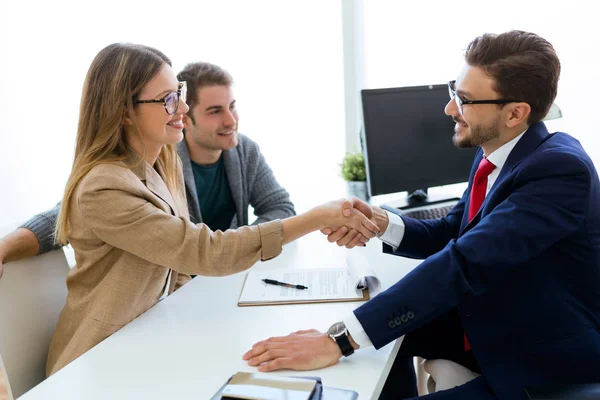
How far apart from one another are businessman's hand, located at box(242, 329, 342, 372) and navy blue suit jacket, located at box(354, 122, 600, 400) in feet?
0.31

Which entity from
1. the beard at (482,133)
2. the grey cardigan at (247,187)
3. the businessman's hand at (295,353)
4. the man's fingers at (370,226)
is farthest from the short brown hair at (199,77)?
the businessman's hand at (295,353)

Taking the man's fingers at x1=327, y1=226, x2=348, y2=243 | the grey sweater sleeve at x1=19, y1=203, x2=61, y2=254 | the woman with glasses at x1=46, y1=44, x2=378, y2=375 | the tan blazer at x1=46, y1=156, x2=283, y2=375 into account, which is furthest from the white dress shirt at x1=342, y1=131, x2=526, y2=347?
the grey sweater sleeve at x1=19, y1=203, x2=61, y2=254

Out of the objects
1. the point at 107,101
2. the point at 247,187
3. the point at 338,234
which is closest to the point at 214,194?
the point at 247,187

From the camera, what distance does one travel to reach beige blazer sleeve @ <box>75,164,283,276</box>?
4.47ft

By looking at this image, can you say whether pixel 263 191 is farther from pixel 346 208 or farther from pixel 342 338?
pixel 342 338

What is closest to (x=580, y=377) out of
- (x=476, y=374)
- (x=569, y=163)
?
(x=476, y=374)

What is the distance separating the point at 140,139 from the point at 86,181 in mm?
257

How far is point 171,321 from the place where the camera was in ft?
4.45

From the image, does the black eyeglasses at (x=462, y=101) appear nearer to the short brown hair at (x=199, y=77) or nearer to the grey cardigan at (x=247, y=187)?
the grey cardigan at (x=247, y=187)

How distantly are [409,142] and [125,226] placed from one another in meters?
1.35

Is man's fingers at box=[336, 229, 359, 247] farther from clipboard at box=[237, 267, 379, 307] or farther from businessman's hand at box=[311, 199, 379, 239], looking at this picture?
clipboard at box=[237, 267, 379, 307]

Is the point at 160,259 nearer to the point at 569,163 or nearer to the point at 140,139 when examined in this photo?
the point at 140,139

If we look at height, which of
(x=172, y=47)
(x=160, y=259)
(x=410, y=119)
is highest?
(x=172, y=47)

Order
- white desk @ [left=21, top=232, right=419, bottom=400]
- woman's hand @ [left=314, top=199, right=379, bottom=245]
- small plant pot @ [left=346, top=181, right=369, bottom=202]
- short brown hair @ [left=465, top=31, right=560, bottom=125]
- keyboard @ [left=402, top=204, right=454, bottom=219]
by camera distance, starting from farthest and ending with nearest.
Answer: small plant pot @ [left=346, top=181, right=369, bottom=202], keyboard @ [left=402, top=204, right=454, bottom=219], woman's hand @ [left=314, top=199, right=379, bottom=245], short brown hair @ [left=465, top=31, right=560, bottom=125], white desk @ [left=21, top=232, right=419, bottom=400]
